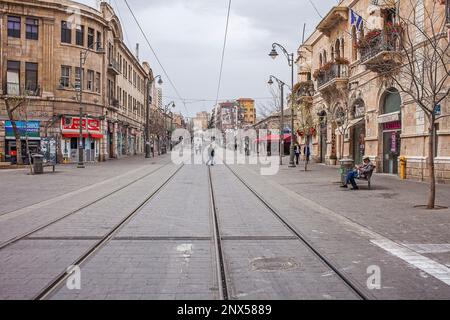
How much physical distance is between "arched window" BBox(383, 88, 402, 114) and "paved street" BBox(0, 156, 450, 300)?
10.1m

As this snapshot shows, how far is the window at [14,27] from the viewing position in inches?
1417

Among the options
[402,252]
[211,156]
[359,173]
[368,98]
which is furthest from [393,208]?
[211,156]

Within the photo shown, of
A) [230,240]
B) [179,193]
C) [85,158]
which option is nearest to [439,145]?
[179,193]

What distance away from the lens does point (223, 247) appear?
293 inches

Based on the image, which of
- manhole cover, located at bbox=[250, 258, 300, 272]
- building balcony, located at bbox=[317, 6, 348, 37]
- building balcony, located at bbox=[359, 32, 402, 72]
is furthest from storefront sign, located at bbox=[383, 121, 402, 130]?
manhole cover, located at bbox=[250, 258, 300, 272]

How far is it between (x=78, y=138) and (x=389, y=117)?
85.6 ft

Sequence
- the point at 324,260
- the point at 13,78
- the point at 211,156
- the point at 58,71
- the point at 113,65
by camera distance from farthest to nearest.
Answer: the point at 113,65 < the point at 58,71 < the point at 13,78 < the point at 211,156 < the point at 324,260

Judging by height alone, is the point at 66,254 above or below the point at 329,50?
below

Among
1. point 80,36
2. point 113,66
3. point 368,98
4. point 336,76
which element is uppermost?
point 80,36

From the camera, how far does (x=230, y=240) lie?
8.02m

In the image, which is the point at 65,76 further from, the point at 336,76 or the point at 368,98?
the point at 368,98

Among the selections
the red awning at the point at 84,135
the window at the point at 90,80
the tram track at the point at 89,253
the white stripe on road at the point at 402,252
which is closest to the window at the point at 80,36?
the window at the point at 90,80

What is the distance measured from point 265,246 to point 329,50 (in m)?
29.9
